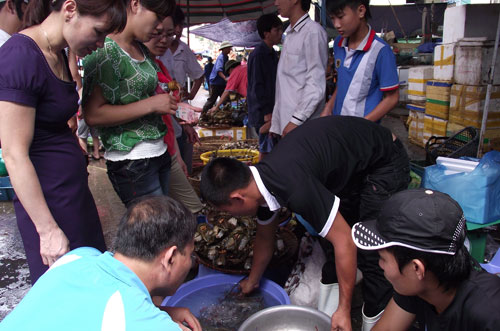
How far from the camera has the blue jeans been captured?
78.6 inches

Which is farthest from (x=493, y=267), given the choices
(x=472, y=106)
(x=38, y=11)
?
(x=472, y=106)

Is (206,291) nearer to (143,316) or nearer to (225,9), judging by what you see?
(143,316)

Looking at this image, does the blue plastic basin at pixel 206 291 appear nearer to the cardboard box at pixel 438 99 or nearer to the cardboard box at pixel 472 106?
the cardboard box at pixel 472 106

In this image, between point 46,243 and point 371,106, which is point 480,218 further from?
point 46,243

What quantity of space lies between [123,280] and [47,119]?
0.76 metres

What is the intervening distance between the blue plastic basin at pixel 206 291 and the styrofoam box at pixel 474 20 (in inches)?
163

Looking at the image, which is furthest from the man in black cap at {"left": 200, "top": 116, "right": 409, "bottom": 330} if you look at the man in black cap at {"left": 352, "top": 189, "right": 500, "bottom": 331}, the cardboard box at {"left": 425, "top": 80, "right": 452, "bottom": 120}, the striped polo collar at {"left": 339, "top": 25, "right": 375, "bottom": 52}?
the cardboard box at {"left": 425, "top": 80, "right": 452, "bottom": 120}

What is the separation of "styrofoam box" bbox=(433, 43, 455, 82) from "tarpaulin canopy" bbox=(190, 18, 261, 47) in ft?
20.3

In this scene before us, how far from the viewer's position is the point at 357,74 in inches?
108

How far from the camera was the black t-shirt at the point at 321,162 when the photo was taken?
1686 mm

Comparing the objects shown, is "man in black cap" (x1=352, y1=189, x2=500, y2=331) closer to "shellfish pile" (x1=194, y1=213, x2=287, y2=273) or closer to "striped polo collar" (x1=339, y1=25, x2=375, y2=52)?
"shellfish pile" (x1=194, y1=213, x2=287, y2=273)

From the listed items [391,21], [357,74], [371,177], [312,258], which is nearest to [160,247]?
[371,177]

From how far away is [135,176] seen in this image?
6.58 feet

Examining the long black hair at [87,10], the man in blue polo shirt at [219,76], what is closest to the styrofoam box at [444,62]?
the long black hair at [87,10]
